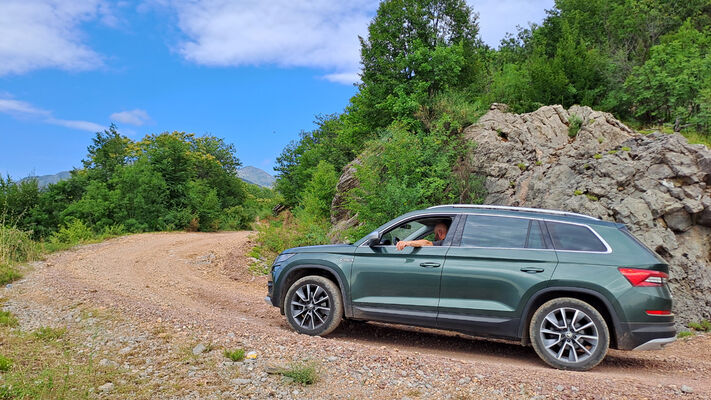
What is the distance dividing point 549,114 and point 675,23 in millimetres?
26799

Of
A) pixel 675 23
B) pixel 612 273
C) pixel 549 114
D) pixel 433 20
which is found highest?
pixel 675 23

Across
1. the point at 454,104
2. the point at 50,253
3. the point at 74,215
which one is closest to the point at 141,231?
the point at 74,215

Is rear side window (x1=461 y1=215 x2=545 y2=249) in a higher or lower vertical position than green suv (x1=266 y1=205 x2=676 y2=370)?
higher

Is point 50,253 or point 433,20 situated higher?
point 433,20

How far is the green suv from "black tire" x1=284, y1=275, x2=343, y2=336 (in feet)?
0.05

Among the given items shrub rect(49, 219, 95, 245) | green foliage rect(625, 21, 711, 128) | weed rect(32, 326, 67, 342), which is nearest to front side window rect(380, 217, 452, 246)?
weed rect(32, 326, 67, 342)

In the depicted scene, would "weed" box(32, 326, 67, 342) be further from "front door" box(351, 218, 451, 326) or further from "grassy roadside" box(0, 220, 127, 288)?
"grassy roadside" box(0, 220, 127, 288)

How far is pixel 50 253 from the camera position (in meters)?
14.8

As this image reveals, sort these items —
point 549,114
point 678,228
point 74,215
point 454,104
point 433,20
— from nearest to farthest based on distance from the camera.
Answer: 1. point 678,228
2. point 549,114
3. point 454,104
4. point 433,20
5. point 74,215

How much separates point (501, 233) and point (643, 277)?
159 cm

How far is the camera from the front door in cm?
565

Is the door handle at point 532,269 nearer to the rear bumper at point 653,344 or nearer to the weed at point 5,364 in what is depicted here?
the rear bumper at point 653,344

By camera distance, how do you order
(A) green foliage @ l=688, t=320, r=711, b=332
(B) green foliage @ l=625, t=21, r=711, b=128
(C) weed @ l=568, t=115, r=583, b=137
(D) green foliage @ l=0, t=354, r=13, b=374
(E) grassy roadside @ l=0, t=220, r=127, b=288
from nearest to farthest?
1. (D) green foliage @ l=0, t=354, r=13, b=374
2. (A) green foliage @ l=688, t=320, r=711, b=332
3. (E) grassy roadside @ l=0, t=220, r=127, b=288
4. (C) weed @ l=568, t=115, r=583, b=137
5. (B) green foliage @ l=625, t=21, r=711, b=128

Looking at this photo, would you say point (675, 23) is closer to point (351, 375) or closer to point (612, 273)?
point (612, 273)
